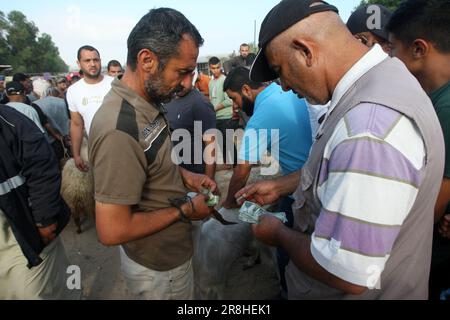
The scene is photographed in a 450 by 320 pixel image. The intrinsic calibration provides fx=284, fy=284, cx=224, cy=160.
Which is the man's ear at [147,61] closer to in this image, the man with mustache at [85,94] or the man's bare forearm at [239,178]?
the man's bare forearm at [239,178]

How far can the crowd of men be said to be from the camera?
35.6 inches

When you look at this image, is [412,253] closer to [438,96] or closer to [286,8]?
[438,96]

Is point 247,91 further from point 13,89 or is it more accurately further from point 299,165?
point 13,89

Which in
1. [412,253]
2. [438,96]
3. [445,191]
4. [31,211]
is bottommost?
[31,211]

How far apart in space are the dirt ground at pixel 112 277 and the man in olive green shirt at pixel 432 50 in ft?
6.93

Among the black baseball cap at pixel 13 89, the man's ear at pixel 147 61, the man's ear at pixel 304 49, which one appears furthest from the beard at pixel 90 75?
the man's ear at pixel 304 49

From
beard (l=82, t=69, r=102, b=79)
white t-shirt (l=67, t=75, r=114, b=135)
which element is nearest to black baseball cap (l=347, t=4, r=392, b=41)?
white t-shirt (l=67, t=75, r=114, b=135)

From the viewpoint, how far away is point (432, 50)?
1.57 meters

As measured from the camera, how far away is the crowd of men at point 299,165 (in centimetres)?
90

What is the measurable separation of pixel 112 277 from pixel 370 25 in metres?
3.97

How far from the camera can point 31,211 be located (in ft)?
7.00

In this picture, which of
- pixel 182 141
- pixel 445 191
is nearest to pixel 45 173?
pixel 182 141

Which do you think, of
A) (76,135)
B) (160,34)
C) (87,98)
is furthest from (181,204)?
(76,135)

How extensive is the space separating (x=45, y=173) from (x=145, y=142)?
117 centimetres
